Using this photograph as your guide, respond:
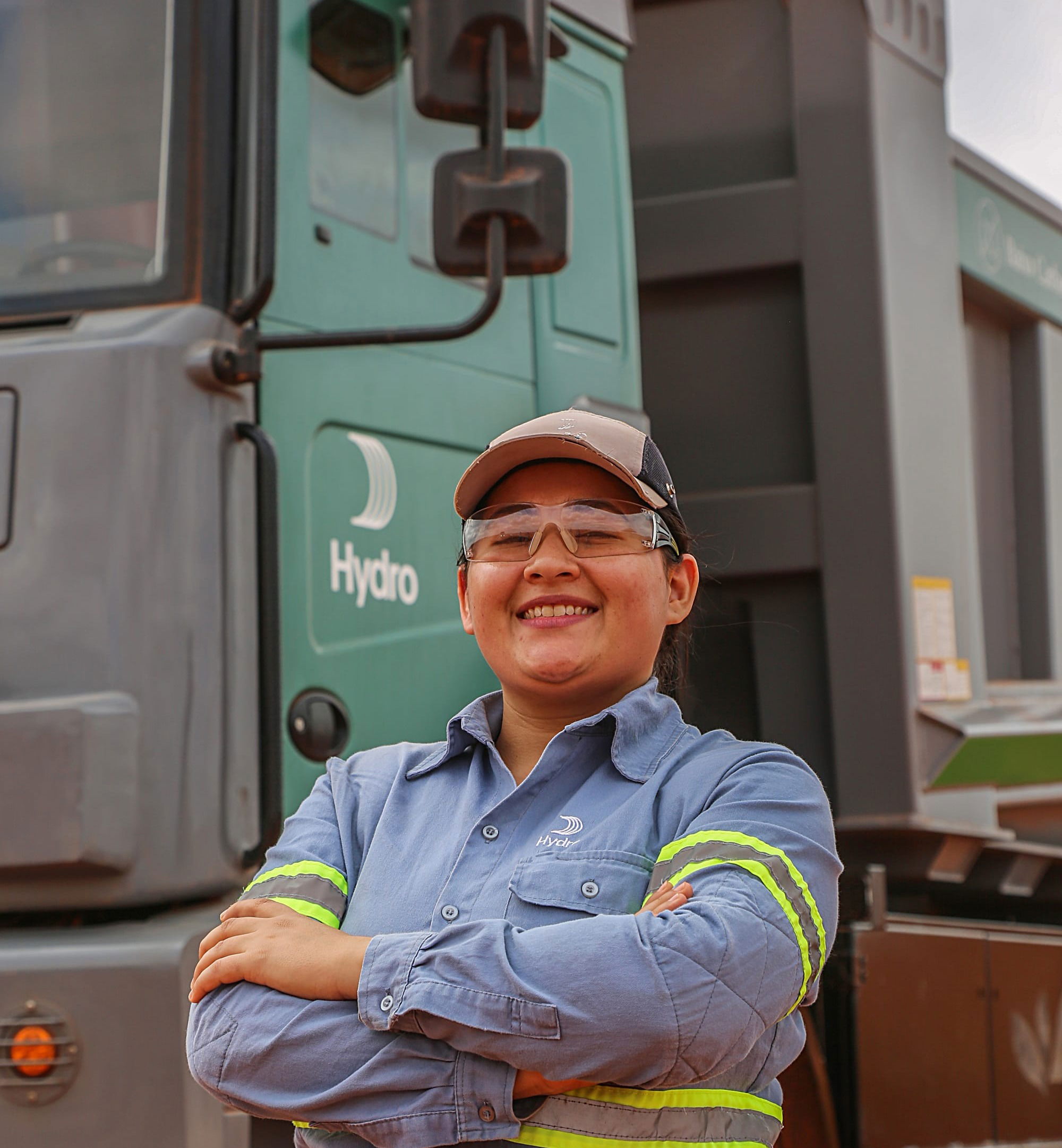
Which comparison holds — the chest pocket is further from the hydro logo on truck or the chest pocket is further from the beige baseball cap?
the hydro logo on truck

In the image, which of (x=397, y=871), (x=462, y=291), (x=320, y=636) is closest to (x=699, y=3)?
(x=462, y=291)

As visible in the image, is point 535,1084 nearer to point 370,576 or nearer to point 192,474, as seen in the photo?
point 192,474

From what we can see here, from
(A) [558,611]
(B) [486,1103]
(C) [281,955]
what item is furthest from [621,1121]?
(A) [558,611]

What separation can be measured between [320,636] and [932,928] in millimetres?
1682

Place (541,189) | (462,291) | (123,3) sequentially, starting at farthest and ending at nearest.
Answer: (462,291) → (123,3) → (541,189)

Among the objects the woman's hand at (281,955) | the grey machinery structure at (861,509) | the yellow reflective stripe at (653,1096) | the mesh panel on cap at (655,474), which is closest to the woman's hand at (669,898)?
the yellow reflective stripe at (653,1096)

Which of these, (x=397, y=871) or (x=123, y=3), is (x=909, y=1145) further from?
(x=123, y=3)

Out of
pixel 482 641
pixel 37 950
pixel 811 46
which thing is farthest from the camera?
pixel 811 46

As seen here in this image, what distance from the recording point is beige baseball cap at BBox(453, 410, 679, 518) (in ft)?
5.44

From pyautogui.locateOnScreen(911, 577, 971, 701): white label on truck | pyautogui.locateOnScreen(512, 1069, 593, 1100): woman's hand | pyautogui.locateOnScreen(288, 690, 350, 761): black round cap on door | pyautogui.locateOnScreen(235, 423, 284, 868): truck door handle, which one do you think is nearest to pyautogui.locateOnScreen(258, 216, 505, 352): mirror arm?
pyautogui.locateOnScreen(235, 423, 284, 868): truck door handle

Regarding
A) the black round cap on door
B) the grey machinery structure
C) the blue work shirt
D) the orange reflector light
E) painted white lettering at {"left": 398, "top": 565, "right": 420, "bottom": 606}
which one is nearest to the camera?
the blue work shirt

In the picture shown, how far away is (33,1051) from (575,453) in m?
1.20

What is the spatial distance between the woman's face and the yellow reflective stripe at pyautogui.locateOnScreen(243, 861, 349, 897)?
0.29 m

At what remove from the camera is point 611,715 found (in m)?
1.60
